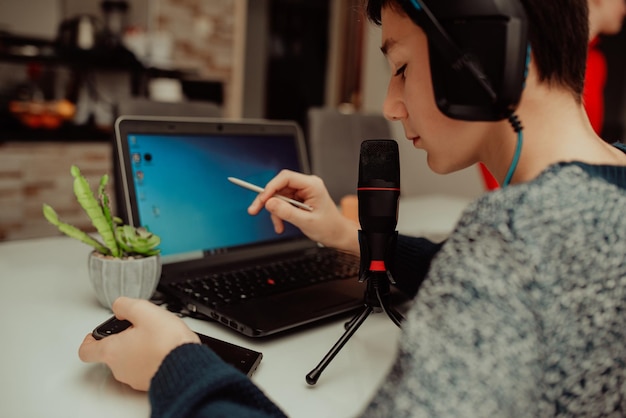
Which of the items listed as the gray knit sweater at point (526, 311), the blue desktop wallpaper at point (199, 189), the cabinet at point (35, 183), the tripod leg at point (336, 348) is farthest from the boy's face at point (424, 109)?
the cabinet at point (35, 183)

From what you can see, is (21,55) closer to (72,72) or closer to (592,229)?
(72,72)

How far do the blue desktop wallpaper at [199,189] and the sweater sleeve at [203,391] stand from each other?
44 cm

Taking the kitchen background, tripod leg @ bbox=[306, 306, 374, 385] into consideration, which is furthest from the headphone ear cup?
the kitchen background

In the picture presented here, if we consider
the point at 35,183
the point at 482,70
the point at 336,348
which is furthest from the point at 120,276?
the point at 35,183

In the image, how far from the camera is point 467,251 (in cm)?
46

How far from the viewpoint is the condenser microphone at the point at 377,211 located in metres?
0.74

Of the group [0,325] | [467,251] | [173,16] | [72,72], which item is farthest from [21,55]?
[467,251]

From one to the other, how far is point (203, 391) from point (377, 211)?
13.1 inches

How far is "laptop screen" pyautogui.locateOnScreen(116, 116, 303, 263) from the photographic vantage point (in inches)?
38.7

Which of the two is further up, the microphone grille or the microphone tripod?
the microphone grille

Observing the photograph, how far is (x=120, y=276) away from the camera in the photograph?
2.75ft

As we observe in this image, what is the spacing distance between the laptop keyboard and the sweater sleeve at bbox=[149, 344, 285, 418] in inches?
10.5

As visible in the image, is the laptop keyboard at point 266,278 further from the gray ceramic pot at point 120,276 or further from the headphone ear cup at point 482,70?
the headphone ear cup at point 482,70

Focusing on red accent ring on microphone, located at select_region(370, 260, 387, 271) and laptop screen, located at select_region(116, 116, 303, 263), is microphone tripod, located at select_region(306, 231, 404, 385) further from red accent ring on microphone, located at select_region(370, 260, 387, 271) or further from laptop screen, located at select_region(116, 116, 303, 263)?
laptop screen, located at select_region(116, 116, 303, 263)
